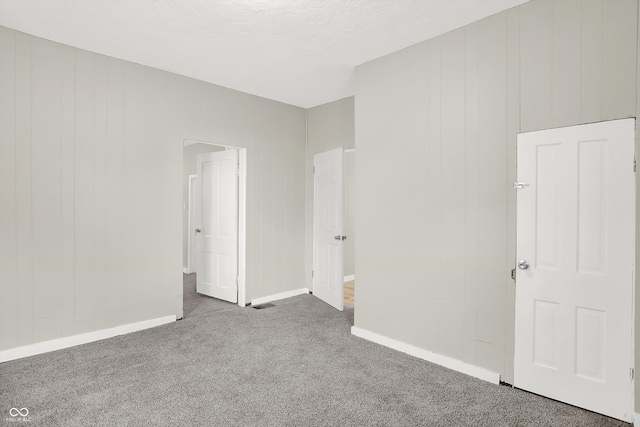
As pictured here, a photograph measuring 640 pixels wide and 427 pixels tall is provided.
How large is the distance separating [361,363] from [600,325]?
1.73 meters

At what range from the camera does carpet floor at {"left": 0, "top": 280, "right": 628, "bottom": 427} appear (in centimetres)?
225

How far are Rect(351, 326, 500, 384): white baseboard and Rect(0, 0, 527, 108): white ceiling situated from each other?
109 inches

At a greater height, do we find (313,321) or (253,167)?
(253,167)

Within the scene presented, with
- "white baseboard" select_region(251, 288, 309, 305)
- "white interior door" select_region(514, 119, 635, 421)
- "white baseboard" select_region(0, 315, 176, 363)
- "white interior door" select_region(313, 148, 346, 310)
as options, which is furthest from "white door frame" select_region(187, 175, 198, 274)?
"white interior door" select_region(514, 119, 635, 421)

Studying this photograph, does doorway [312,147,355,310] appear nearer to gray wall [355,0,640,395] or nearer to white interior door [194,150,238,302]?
gray wall [355,0,640,395]

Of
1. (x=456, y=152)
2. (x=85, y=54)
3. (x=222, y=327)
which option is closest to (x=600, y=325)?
(x=456, y=152)

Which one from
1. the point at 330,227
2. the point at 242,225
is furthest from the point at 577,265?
the point at 242,225

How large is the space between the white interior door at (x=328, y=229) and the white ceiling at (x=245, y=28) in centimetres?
136

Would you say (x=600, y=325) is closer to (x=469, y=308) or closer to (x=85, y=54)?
(x=469, y=308)

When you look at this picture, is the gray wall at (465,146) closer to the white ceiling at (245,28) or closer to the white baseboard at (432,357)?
the white baseboard at (432,357)

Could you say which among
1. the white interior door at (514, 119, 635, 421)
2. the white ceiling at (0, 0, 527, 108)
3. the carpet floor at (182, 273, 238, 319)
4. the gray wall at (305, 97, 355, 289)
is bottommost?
the carpet floor at (182, 273, 238, 319)

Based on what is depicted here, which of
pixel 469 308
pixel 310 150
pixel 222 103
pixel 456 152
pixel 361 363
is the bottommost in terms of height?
pixel 361 363

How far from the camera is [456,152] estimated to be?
299 centimetres

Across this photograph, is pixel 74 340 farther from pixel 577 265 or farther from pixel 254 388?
pixel 577 265
